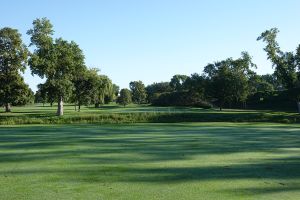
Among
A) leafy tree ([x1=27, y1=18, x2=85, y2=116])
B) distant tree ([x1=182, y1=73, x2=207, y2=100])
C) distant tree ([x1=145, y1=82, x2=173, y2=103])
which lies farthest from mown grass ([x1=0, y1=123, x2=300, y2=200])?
distant tree ([x1=145, y1=82, x2=173, y2=103])

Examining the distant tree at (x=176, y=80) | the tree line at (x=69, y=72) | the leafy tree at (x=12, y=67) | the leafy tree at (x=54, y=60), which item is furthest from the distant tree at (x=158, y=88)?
the leafy tree at (x=54, y=60)

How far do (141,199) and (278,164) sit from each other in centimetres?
640

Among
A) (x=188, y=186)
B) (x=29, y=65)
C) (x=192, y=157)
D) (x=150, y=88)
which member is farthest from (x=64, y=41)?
(x=150, y=88)

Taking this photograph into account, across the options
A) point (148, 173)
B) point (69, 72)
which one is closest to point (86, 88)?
point (69, 72)

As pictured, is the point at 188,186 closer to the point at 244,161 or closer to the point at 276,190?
the point at 276,190

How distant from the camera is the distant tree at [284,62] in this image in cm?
6862

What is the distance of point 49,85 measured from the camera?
65.8m

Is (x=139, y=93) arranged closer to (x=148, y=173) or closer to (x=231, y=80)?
(x=231, y=80)

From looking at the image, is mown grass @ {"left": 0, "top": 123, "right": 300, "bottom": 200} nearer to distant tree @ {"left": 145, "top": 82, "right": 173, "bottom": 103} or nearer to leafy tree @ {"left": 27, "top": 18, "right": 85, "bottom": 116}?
leafy tree @ {"left": 27, "top": 18, "right": 85, "bottom": 116}

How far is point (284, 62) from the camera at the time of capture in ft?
227

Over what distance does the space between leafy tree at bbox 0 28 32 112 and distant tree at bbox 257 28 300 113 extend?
36781 mm

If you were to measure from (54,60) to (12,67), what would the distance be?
10.6 m

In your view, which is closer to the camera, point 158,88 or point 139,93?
point 139,93

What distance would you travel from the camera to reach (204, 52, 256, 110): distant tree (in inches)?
3206
